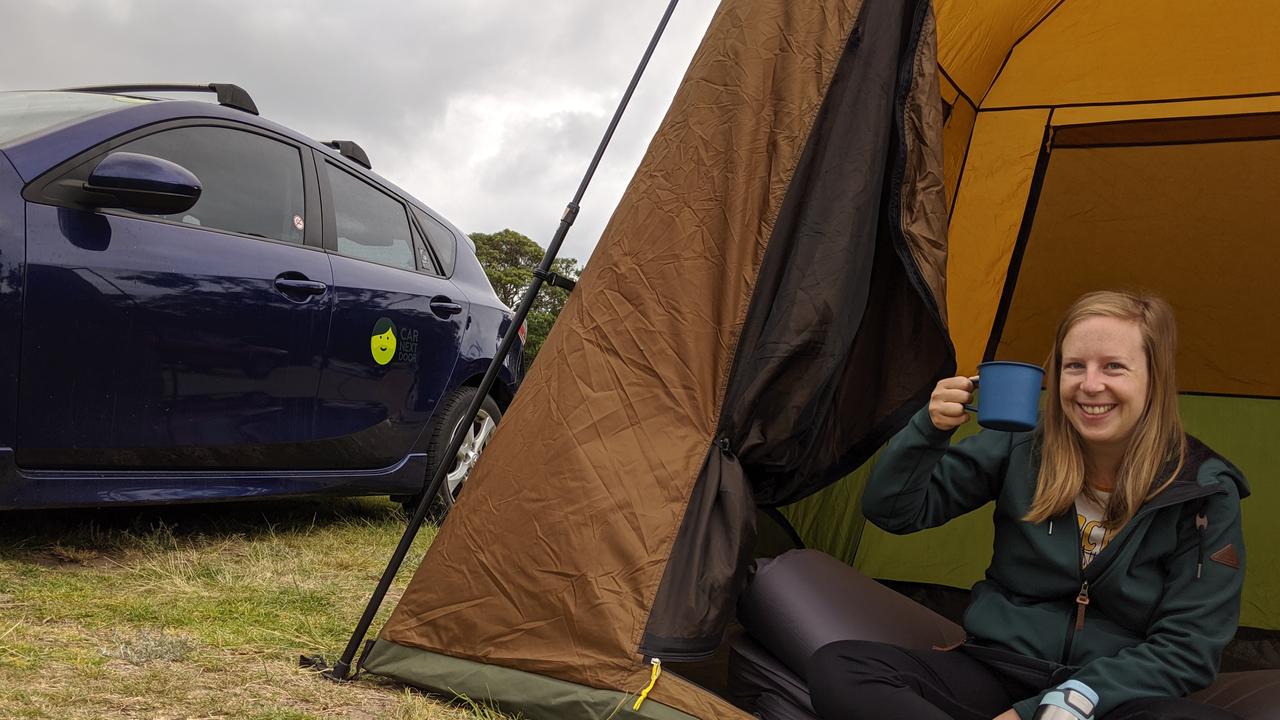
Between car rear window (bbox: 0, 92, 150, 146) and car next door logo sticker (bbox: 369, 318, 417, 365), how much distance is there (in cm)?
108

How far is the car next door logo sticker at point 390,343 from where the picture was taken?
383cm

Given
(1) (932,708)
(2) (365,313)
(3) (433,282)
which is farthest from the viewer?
(3) (433,282)

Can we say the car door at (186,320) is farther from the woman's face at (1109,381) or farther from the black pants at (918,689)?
the woman's face at (1109,381)

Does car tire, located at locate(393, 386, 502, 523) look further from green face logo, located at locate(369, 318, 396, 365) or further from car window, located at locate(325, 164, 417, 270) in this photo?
car window, located at locate(325, 164, 417, 270)

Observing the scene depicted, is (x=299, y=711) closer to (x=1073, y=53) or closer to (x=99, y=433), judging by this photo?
(x=99, y=433)

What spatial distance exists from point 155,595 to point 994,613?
221 centimetres

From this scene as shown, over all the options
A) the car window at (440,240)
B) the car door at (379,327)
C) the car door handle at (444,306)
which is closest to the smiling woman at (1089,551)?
the car door at (379,327)

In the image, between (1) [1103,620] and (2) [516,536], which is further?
(2) [516,536]

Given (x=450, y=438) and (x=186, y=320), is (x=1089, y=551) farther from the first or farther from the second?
(x=450, y=438)

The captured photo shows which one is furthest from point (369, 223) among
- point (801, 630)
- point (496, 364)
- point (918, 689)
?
point (918, 689)

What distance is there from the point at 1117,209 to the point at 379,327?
2.53m

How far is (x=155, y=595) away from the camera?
9.61 ft

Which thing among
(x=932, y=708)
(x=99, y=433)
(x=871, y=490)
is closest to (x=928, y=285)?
(x=871, y=490)

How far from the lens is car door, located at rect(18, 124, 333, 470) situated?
9.13 ft
